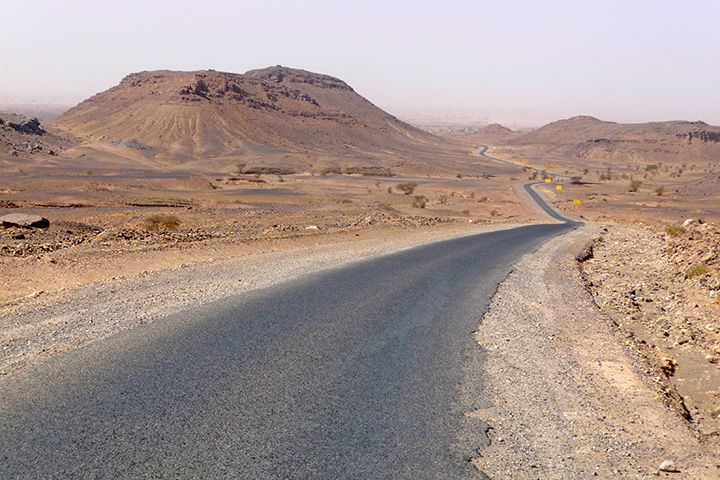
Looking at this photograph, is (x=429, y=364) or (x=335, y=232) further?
(x=335, y=232)

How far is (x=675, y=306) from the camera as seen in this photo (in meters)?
14.3

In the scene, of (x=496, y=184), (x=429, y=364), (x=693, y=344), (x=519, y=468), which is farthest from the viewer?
(x=496, y=184)

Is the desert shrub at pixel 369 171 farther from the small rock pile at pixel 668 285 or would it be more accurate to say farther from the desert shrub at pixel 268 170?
the small rock pile at pixel 668 285

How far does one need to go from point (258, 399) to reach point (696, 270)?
48.1ft

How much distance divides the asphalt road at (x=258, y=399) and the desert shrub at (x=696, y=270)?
926 cm

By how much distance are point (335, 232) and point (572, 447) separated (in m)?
18.9

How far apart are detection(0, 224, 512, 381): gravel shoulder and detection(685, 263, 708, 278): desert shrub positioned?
8959 mm

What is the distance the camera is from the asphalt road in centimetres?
513

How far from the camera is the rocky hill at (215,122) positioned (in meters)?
121

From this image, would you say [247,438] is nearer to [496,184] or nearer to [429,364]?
[429,364]

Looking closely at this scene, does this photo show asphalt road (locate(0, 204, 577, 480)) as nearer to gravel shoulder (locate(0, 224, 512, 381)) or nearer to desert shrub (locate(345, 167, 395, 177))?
gravel shoulder (locate(0, 224, 512, 381))

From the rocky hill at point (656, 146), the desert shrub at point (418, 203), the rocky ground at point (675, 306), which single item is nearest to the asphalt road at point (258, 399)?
the rocky ground at point (675, 306)

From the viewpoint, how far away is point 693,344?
1126cm

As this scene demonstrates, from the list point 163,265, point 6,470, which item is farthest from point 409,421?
point 163,265
